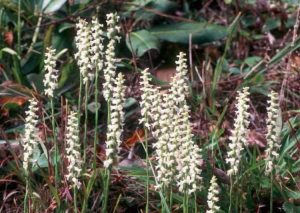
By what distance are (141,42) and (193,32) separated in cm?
32

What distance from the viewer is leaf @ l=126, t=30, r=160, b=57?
13.7 ft

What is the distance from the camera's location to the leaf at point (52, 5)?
13.8 ft

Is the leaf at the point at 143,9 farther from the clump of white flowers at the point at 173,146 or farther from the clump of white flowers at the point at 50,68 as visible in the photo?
the clump of white flowers at the point at 173,146

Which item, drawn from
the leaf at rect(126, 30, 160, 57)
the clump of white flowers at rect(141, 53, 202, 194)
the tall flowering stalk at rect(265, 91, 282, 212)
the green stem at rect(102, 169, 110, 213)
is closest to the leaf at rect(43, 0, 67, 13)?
the leaf at rect(126, 30, 160, 57)

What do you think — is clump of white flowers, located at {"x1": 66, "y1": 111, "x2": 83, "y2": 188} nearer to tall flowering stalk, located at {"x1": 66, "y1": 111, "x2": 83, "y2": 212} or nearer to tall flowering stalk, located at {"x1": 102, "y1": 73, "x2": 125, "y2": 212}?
tall flowering stalk, located at {"x1": 66, "y1": 111, "x2": 83, "y2": 212}

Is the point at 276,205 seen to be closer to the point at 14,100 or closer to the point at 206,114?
the point at 206,114

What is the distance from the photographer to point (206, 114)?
374 centimetres

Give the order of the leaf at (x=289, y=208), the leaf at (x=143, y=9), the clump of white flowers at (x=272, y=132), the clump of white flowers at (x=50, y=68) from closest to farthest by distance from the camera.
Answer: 1. the clump of white flowers at (x=272, y=132)
2. the clump of white flowers at (x=50, y=68)
3. the leaf at (x=289, y=208)
4. the leaf at (x=143, y=9)

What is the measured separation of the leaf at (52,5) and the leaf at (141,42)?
0.39 m

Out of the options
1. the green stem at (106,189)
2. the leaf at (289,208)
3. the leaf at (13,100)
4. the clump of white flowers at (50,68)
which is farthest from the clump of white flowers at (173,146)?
the leaf at (13,100)

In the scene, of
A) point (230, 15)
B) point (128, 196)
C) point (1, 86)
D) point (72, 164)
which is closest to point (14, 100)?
point (1, 86)

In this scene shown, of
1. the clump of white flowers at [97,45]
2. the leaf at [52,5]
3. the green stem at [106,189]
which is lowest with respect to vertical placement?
the green stem at [106,189]

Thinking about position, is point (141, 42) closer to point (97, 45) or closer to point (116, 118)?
point (97, 45)

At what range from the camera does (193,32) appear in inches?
173
